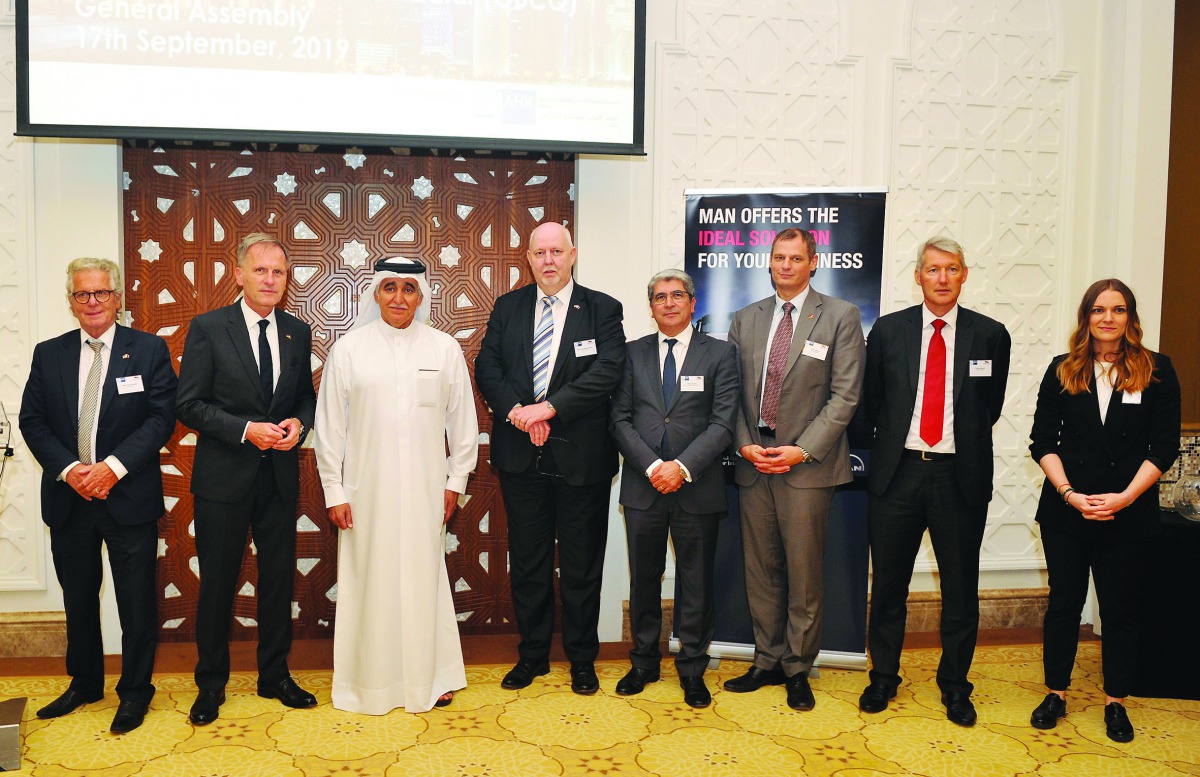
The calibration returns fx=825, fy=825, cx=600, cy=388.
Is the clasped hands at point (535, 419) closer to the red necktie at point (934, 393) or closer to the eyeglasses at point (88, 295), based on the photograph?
the red necktie at point (934, 393)

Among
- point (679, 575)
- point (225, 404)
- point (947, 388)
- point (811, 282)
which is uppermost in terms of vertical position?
point (811, 282)

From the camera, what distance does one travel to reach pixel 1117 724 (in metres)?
3.26

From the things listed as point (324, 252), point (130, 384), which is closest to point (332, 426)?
point (130, 384)

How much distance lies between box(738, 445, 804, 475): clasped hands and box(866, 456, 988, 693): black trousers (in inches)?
16.4

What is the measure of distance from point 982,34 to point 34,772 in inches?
216

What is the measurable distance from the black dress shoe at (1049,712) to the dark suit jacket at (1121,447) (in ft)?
2.30

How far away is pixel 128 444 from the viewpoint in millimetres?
3246

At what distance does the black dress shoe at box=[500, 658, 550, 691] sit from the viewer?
365cm

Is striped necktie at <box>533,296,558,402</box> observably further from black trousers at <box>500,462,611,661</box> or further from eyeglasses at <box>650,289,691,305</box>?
eyeglasses at <box>650,289,691,305</box>

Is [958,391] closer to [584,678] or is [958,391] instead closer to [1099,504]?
[1099,504]

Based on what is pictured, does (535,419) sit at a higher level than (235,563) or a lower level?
higher

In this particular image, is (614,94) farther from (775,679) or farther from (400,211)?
(775,679)

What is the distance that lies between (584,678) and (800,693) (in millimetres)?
927

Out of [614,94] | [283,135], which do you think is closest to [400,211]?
[283,135]
